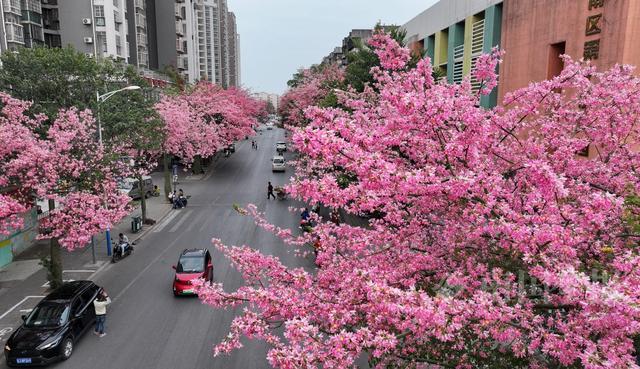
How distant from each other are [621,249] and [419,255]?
3.08 m

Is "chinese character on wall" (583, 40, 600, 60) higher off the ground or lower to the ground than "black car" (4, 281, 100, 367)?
higher

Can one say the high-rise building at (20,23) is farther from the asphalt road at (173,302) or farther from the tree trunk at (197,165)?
the asphalt road at (173,302)

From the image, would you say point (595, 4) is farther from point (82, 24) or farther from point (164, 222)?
point (82, 24)

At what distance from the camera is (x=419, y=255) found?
7863 mm

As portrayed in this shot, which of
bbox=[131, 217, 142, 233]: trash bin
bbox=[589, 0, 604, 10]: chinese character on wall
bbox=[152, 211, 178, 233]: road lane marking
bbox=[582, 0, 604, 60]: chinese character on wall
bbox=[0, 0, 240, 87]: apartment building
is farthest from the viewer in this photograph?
bbox=[0, 0, 240, 87]: apartment building

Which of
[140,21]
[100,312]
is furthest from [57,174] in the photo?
[140,21]

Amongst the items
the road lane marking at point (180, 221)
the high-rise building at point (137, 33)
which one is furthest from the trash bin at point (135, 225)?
the high-rise building at point (137, 33)

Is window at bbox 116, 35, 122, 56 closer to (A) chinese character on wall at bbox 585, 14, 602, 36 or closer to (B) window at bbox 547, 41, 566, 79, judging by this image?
(B) window at bbox 547, 41, 566, 79

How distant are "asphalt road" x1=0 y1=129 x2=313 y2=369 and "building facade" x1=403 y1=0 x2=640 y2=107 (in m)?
13.4

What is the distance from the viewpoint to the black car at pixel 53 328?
12.7m

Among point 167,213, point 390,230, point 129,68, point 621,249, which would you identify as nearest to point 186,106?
point 167,213

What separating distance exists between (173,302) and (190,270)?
139 cm

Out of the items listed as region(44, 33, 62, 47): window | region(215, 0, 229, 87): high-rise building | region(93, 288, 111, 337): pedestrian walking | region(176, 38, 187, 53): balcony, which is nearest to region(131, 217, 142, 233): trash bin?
region(93, 288, 111, 337): pedestrian walking

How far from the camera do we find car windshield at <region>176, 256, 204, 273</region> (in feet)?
60.2
